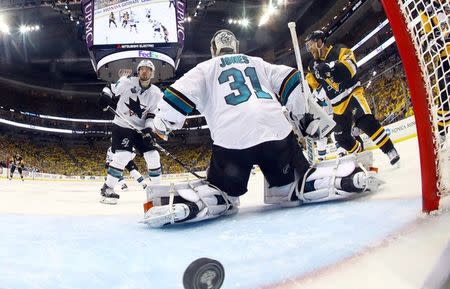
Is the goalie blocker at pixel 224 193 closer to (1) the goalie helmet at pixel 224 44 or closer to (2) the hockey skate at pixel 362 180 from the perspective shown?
(2) the hockey skate at pixel 362 180

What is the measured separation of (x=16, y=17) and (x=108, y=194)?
650 inches

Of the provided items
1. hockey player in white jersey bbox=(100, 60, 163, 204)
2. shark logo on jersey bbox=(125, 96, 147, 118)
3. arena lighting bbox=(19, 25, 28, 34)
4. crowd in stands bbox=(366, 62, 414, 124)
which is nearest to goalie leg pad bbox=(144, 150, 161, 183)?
hockey player in white jersey bbox=(100, 60, 163, 204)

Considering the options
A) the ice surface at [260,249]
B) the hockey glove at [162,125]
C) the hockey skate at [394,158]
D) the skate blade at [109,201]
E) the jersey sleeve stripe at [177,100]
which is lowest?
the ice surface at [260,249]

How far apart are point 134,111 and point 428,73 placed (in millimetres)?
3023

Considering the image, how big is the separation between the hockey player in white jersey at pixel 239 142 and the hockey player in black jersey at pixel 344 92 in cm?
131

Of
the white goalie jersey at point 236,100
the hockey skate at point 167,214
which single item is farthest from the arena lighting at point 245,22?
the hockey skate at point 167,214

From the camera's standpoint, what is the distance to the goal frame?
1.02 metres

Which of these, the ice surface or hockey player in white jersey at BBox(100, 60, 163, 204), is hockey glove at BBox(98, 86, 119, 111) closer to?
hockey player in white jersey at BBox(100, 60, 163, 204)

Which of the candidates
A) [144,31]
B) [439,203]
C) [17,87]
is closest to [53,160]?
[17,87]

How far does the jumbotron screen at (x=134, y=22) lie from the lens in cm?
995

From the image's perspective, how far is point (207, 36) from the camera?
19.4 m

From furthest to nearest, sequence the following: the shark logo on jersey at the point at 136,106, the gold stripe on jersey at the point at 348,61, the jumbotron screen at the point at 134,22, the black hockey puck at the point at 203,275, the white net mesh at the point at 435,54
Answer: the jumbotron screen at the point at 134,22 < the shark logo on jersey at the point at 136,106 < the gold stripe on jersey at the point at 348,61 < the white net mesh at the point at 435,54 < the black hockey puck at the point at 203,275

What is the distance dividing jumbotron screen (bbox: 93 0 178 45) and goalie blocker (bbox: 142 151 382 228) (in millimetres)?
8745

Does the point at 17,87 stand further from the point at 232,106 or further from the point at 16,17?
the point at 232,106
